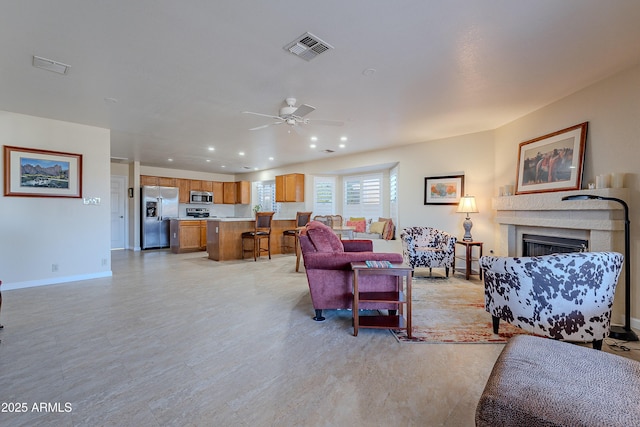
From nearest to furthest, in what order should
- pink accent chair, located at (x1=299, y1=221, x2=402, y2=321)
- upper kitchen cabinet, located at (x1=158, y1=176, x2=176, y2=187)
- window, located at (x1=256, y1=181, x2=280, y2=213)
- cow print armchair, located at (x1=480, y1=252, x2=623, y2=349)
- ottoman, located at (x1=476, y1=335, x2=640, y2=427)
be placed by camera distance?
ottoman, located at (x1=476, y1=335, x2=640, y2=427) → cow print armchair, located at (x1=480, y1=252, x2=623, y2=349) → pink accent chair, located at (x1=299, y1=221, x2=402, y2=321) → upper kitchen cabinet, located at (x1=158, y1=176, x2=176, y2=187) → window, located at (x1=256, y1=181, x2=280, y2=213)

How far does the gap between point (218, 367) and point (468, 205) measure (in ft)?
14.5

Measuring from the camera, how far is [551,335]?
7.43 feet

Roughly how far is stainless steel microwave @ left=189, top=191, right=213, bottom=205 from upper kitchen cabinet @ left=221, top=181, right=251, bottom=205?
575mm

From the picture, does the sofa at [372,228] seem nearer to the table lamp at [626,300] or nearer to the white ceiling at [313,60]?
the white ceiling at [313,60]

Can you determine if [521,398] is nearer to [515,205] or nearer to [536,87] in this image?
[536,87]

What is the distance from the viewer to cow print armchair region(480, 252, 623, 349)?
7.07ft

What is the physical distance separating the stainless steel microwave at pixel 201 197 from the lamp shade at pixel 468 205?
7.66 meters

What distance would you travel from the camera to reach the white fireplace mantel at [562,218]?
9.37ft

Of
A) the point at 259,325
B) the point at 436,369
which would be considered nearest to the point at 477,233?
the point at 436,369

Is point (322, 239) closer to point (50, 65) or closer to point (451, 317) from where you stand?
point (451, 317)

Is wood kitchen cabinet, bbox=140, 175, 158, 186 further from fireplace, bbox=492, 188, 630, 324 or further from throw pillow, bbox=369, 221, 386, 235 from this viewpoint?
fireplace, bbox=492, 188, 630, 324

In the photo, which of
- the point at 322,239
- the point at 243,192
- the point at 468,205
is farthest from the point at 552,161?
the point at 243,192

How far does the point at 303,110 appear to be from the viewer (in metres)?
3.32

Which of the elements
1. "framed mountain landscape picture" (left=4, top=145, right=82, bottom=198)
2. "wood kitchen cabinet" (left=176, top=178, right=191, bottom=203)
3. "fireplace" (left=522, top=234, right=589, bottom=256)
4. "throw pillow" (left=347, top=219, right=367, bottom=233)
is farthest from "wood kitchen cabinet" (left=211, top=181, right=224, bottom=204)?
"fireplace" (left=522, top=234, right=589, bottom=256)
